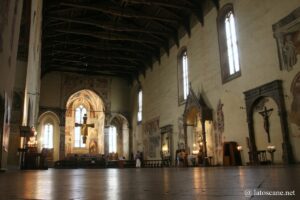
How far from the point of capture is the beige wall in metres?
13.0

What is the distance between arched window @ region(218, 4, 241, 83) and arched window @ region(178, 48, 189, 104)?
4543 millimetres

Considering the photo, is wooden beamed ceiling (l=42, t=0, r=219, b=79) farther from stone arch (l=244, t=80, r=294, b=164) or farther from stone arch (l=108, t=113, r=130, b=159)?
stone arch (l=244, t=80, r=294, b=164)

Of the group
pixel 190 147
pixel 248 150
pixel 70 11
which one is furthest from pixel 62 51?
pixel 248 150

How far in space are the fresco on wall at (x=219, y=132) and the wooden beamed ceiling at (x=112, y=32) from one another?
5.91 meters

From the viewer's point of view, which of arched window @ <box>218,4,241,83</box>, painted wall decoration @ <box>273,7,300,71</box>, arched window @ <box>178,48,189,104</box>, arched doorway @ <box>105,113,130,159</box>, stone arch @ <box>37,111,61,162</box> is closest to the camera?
painted wall decoration @ <box>273,7,300,71</box>

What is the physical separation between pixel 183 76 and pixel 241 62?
719 cm

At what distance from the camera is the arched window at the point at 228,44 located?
16062mm

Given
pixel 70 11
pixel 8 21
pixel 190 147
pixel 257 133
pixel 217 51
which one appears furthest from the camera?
pixel 70 11

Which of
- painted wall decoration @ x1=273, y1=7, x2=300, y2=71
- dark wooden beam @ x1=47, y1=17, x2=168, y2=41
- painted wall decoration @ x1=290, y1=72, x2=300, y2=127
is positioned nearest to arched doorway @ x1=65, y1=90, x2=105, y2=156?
dark wooden beam @ x1=47, y1=17, x2=168, y2=41

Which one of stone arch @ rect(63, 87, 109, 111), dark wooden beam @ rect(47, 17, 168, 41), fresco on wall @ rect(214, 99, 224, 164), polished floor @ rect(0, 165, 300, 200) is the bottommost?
polished floor @ rect(0, 165, 300, 200)

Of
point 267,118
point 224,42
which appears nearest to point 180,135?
point 224,42

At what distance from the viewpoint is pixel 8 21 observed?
296 inches

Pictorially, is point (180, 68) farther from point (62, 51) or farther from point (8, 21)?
point (8, 21)

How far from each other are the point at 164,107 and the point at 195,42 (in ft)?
20.6
